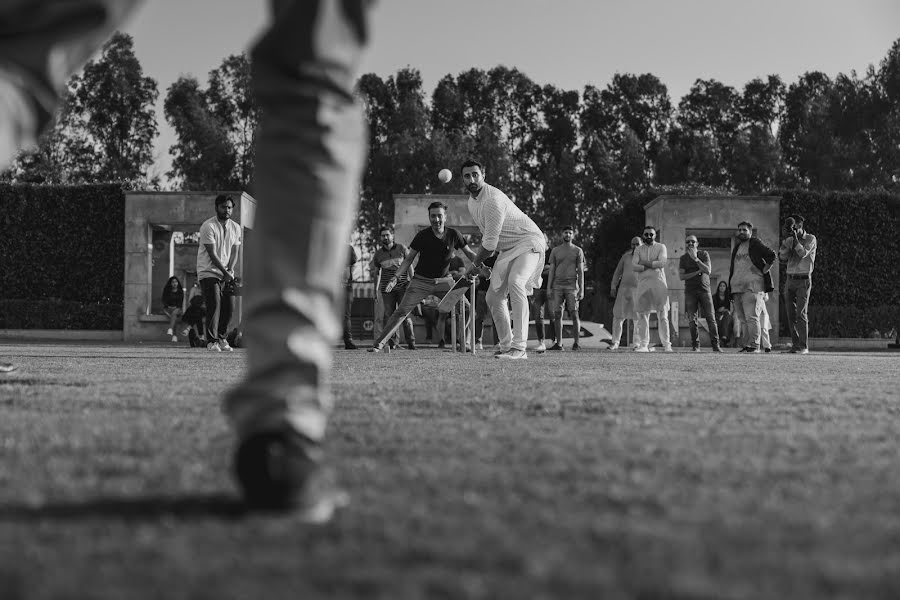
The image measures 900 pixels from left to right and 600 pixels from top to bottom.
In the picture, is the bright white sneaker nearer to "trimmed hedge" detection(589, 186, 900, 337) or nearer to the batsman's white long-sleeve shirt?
the batsman's white long-sleeve shirt

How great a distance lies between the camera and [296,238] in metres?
1.76

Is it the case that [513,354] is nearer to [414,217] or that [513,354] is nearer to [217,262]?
[217,262]

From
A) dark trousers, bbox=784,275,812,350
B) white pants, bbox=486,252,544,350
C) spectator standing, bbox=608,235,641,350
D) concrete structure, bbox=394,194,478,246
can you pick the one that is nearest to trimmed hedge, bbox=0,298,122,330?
concrete structure, bbox=394,194,478,246

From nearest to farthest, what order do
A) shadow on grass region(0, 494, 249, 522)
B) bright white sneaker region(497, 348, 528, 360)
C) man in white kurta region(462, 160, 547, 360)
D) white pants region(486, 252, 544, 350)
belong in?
shadow on grass region(0, 494, 249, 522)
bright white sneaker region(497, 348, 528, 360)
man in white kurta region(462, 160, 547, 360)
white pants region(486, 252, 544, 350)

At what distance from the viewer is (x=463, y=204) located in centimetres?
2505

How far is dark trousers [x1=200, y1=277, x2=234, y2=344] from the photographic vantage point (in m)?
12.9

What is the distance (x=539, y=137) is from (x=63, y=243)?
4861 cm

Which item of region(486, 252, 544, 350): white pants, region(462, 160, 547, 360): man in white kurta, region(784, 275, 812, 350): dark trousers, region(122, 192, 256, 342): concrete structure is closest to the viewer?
region(462, 160, 547, 360): man in white kurta

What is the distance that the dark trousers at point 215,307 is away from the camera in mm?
12891

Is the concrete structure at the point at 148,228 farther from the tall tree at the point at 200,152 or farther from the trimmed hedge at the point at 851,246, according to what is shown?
the tall tree at the point at 200,152

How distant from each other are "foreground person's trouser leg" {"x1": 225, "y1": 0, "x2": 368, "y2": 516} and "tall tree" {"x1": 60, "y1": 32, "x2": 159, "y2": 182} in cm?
5833

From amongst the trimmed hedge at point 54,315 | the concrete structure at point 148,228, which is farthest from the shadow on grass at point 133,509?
the trimmed hedge at point 54,315

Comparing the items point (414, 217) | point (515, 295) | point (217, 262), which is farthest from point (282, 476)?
point (414, 217)

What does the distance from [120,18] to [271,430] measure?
110cm
